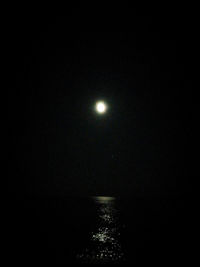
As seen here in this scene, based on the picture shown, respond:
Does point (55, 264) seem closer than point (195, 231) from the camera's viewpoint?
Yes

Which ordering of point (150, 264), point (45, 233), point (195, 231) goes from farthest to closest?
point (195, 231) < point (45, 233) < point (150, 264)

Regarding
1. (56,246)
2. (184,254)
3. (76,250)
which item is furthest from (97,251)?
(184,254)

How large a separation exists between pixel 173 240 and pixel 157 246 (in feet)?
18.5

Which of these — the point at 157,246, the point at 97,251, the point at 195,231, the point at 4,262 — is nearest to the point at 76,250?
the point at 97,251

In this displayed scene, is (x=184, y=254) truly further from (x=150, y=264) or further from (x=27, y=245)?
(x=27, y=245)

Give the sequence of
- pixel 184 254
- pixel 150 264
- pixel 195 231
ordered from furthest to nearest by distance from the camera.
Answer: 1. pixel 195 231
2. pixel 184 254
3. pixel 150 264

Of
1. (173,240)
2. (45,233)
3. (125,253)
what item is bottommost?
(125,253)

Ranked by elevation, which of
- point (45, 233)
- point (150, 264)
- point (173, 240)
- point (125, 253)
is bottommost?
point (150, 264)

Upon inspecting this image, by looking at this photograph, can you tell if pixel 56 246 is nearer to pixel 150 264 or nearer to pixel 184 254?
pixel 150 264

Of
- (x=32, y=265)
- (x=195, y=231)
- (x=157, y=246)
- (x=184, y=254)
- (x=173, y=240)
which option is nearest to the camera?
(x=32, y=265)

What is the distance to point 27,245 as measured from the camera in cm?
2930

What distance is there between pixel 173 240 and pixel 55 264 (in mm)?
22446

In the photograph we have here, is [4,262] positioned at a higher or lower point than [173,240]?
lower

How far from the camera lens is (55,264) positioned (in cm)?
2206
